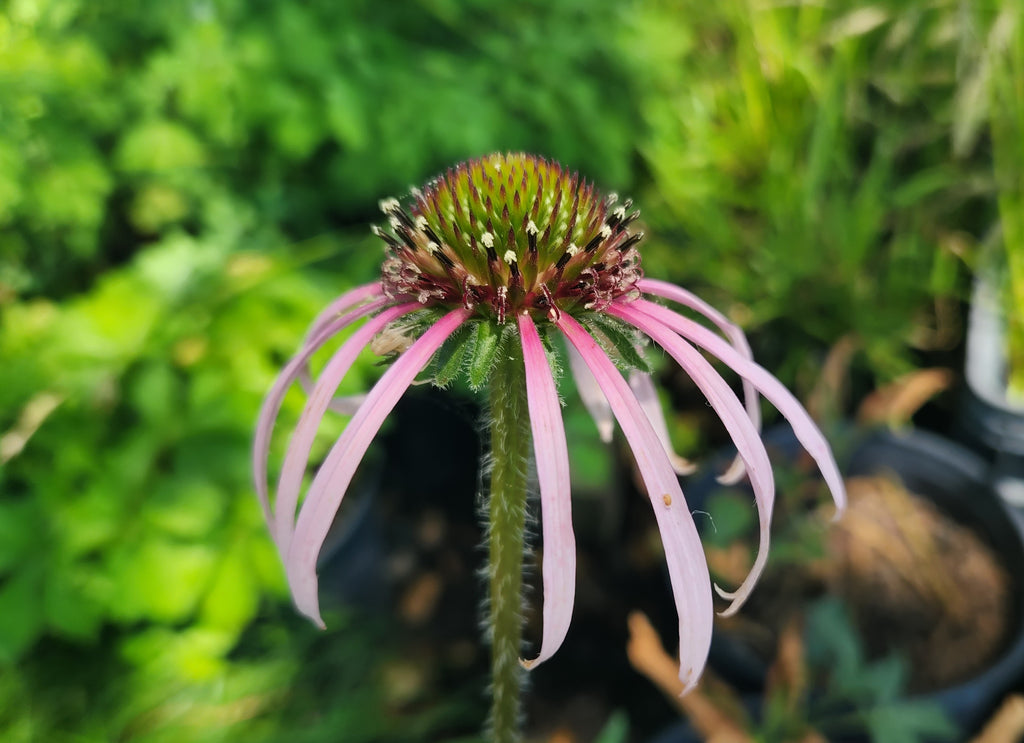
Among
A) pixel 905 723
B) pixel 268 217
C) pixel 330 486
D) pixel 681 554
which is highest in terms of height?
pixel 268 217

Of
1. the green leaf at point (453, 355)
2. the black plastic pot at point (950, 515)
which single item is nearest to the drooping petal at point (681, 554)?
the green leaf at point (453, 355)

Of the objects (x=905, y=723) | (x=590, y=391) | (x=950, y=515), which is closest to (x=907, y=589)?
(x=950, y=515)

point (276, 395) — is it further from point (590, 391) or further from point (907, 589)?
point (907, 589)

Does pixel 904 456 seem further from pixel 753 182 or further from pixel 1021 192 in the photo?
pixel 753 182

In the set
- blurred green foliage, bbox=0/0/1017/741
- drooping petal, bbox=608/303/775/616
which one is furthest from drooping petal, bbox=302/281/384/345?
blurred green foliage, bbox=0/0/1017/741

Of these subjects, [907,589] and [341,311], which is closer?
[341,311]

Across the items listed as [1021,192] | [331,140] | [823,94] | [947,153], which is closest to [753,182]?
[823,94]
